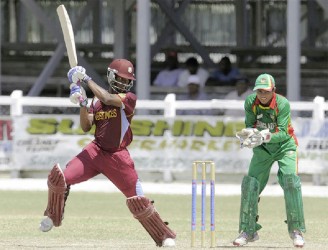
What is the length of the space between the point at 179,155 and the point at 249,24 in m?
13.7

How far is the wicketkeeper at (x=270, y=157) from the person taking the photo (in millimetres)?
12391

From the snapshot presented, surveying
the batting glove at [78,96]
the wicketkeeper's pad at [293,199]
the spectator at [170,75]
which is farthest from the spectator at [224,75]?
the batting glove at [78,96]

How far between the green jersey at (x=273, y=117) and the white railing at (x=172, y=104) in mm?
7732

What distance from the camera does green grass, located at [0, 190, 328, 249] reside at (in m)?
13.0

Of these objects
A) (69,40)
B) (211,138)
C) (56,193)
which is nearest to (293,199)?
(56,193)

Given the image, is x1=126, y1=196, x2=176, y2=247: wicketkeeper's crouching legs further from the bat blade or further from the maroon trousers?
the bat blade

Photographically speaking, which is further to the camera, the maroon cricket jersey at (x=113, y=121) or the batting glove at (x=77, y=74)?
the maroon cricket jersey at (x=113, y=121)

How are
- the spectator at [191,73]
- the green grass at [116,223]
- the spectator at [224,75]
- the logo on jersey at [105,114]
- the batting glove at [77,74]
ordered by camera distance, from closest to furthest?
the batting glove at [77,74] → the logo on jersey at [105,114] → the green grass at [116,223] → the spectator at [191,73] → the spectator at [224,75]

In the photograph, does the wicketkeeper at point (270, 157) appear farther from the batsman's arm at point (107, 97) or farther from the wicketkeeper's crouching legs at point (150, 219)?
the batsman's arm at point (107, 97)

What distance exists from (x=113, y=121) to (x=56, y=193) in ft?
2.71

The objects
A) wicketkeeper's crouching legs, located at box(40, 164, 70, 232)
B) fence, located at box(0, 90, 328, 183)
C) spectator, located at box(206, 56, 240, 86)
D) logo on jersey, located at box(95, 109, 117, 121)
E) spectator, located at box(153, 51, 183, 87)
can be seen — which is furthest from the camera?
spectator, located at box(153, 51, 183, 87)

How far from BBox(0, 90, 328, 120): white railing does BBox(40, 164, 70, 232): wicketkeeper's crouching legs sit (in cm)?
854

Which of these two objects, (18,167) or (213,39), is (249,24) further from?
(18,167)

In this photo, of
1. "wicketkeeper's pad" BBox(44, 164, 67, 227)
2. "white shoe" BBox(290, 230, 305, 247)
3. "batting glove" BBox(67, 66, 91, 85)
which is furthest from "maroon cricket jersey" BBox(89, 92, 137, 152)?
"white shoe" BBox(290, 230, 305, 247)
